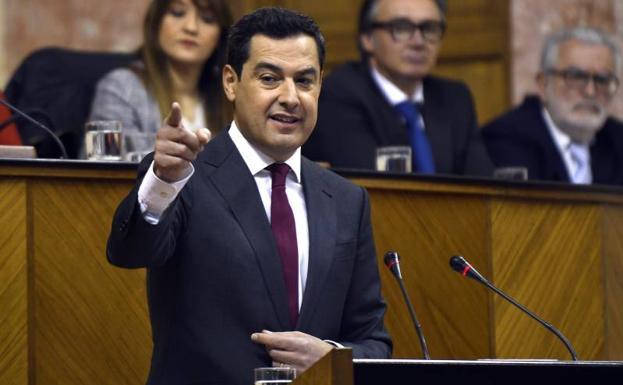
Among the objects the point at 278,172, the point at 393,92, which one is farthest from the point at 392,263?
the point at 393,92

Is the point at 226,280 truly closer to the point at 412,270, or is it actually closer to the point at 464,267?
the point at 464,267

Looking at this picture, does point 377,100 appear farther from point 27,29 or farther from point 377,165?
point 27,29

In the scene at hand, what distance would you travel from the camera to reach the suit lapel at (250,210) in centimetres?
390

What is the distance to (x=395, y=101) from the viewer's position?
6.07 metres

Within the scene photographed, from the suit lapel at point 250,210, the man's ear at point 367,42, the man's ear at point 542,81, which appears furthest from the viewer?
the man's ear at point 542,81

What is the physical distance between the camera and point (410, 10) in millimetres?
6188

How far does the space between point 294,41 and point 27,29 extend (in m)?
4.24

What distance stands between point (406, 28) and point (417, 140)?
486mm

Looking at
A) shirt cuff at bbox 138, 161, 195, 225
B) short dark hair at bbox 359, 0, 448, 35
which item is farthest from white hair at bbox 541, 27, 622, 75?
shirt cuff at bbox 138, 161, 195, 225

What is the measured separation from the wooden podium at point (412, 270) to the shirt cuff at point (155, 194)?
0.99 meters

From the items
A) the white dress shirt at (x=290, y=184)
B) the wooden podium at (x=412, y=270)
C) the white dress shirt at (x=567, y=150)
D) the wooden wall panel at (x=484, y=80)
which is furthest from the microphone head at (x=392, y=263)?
the wooden wall panel at (x=484, y=80)

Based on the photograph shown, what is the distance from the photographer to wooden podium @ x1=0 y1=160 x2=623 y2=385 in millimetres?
4578

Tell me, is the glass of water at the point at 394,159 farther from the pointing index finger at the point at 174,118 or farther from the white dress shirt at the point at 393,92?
the pointing index finger at the point at 174,118

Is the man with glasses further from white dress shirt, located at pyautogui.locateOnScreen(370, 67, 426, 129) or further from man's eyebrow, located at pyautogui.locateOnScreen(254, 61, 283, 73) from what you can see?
man's eyebrow, located at pyautogui.locateOnScreen(254, 61, 283, 73)
